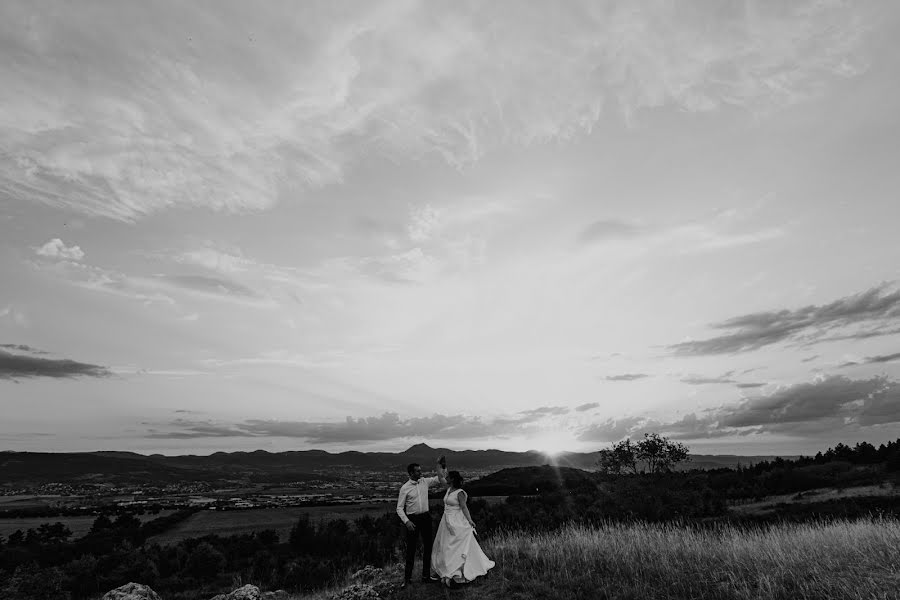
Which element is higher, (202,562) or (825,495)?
(825,495)

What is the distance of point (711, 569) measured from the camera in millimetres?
12516

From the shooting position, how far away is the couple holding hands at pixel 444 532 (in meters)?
12.4

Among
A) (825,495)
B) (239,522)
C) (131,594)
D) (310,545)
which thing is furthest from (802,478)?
(239,522)

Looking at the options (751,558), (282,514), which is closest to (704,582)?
(751,558)

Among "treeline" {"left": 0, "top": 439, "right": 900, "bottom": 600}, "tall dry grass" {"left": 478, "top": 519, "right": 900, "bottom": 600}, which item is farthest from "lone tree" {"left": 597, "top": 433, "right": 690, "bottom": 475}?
"tall dry grass" {"left": 478, "top": 519, "right": 900, "bottom": 600}

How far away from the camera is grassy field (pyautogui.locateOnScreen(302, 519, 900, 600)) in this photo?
1030cm

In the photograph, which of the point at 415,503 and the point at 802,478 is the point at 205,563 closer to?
the point at 415,503

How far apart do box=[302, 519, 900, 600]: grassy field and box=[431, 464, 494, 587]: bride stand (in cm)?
36

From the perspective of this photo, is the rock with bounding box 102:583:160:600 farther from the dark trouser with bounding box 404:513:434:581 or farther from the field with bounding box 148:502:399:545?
the field with bounding box 148:502:399:545

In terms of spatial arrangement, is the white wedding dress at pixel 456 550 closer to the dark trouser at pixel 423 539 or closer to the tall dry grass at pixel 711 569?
the dark trouser at pixel 423 539

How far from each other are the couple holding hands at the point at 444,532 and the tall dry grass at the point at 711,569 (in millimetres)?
693

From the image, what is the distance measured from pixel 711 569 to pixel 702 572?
314 mm

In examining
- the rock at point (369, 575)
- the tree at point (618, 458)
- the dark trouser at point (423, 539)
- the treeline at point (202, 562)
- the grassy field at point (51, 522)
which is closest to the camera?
the dark trouser at point (423, 539)

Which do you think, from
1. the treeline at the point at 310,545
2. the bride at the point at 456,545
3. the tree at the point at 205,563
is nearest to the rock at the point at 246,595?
the treeline at the point at 310,545
